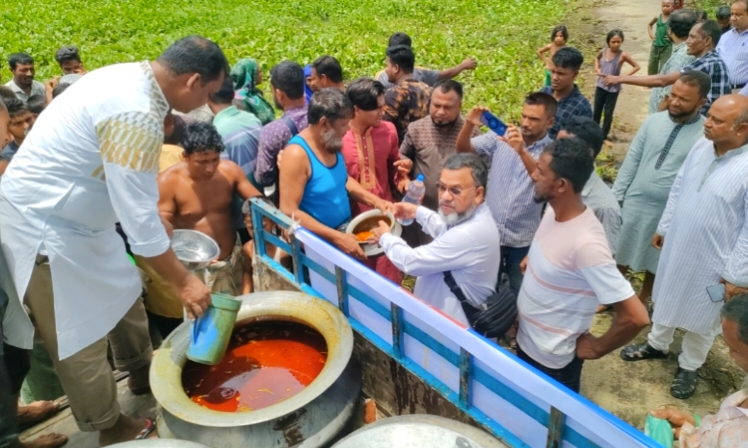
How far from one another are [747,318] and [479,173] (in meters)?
1.37

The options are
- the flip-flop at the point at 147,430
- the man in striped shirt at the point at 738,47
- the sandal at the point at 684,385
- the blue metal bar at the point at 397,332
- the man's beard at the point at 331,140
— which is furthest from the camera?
the man in striped shirt at the point at 738,47

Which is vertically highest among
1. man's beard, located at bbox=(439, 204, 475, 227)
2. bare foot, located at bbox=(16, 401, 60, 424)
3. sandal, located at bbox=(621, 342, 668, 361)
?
man's beard, located at bbox=(439, 204, 475, 227)

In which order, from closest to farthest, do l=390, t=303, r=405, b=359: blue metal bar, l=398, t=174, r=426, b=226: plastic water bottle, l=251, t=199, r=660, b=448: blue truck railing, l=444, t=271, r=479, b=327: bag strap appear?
l=251, t=199, r=660, b=448: blue truck railing, l=390, t=303, r=405, b=359: blue metal bar, l=444, t=271, r=479, b=327: bag strap, l=398, t=174, r=426, b=226: plastic water bottle

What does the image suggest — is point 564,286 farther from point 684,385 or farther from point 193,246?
point 193,246

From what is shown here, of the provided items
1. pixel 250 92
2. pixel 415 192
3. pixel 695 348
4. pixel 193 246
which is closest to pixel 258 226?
pixel 193 246

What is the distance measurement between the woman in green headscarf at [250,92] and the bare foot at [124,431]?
9.99 ft

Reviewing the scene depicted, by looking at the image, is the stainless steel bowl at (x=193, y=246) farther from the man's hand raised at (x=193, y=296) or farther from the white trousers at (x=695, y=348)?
the white trousers at (x=695, y=348)

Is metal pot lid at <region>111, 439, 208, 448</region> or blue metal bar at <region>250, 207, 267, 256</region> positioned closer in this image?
metal pot lid at <region>111, 439, 208, 448</region>

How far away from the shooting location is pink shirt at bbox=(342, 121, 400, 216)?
432cm

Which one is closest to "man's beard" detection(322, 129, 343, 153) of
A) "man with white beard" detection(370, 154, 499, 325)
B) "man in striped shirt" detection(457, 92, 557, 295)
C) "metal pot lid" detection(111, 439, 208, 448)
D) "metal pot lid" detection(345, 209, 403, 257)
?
"metal pot lid" detection(345, 209, 403, 257)

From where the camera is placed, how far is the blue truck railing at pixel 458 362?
2.10 meters

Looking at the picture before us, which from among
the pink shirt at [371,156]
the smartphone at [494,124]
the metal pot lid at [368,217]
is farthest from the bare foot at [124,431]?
the smartphone at [494,124]

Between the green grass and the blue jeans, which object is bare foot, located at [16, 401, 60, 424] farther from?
the green grass

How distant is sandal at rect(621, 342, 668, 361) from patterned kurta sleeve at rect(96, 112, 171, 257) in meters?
3.59
